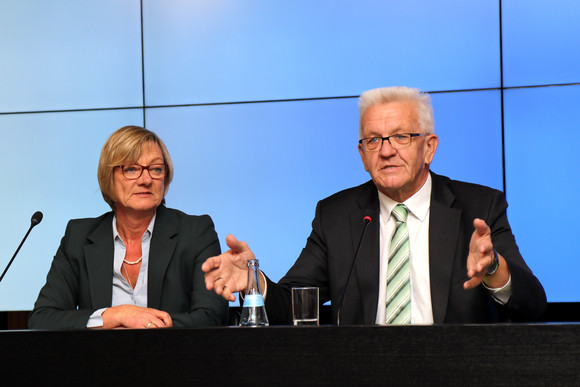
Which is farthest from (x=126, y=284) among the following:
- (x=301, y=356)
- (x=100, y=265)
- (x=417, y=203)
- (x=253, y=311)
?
(x=301, y=356)

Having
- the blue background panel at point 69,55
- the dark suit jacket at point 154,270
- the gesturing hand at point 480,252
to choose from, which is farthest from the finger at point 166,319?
the blue background panel at point 69,55

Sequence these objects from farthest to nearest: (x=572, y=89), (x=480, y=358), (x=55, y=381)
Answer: (x=572, y=89) → (x=55, y=381) → (x=480, y=358)

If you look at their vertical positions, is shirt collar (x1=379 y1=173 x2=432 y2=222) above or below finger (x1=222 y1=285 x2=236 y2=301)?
above

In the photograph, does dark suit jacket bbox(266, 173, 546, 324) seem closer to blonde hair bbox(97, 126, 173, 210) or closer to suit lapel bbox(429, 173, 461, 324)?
suit lapel bbox(429, 173, 461, 324)

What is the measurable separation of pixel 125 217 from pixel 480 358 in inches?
63.3

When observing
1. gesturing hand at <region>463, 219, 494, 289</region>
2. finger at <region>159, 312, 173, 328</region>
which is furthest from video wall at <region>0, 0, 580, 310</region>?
gesturing hand at <region>463, 219, 494, 289</region>

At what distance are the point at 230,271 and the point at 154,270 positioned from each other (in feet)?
2.40

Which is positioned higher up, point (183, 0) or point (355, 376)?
point (183, 0)

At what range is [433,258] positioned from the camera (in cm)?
208

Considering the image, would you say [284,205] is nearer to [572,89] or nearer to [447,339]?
[572,89]

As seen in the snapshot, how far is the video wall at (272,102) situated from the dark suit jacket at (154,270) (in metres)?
1.06

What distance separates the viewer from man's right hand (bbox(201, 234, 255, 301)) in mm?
1685

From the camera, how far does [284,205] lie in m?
3.48

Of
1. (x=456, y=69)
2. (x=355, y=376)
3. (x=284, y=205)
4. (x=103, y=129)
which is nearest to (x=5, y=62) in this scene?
(x=103, y=129)
